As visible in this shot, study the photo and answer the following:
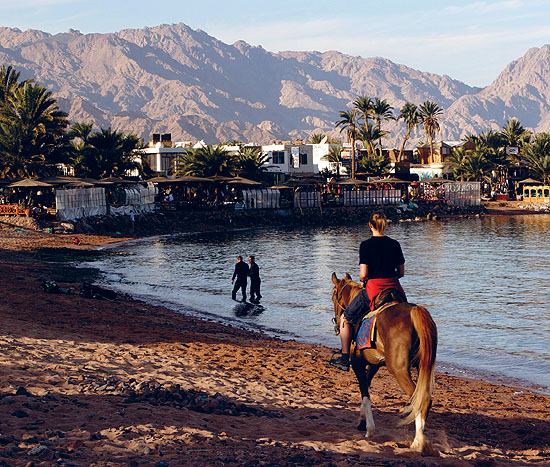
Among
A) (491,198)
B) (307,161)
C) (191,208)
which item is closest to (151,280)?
(191,208)

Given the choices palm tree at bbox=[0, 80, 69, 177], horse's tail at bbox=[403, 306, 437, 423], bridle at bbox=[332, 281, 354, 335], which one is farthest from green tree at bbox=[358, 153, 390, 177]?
horse's tail at bbox=[403, 306, 437, 423]

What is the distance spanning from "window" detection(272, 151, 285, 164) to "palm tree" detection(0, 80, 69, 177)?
1715 inches

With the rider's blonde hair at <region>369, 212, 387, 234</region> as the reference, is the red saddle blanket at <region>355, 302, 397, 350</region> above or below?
below

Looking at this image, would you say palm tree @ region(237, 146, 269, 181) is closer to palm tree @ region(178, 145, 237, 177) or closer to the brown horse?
palm tree @ region(178, 145, 237, 177)

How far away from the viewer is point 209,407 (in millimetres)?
9984

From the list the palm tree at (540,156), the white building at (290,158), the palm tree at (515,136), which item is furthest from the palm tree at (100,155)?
the palm tree at (515,136)

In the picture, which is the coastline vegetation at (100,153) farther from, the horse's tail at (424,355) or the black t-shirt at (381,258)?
the horse's tail at (424,355)

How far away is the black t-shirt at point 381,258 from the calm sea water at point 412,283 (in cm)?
725

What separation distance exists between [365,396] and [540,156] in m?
102

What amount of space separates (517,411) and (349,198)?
76.4 meters

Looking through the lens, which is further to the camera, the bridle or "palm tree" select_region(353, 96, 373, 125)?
"palm tree" select_region(353, 96, 373, 125)

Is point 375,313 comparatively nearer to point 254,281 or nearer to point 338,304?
point 338,304

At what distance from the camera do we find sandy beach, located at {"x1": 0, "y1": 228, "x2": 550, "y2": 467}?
797cm

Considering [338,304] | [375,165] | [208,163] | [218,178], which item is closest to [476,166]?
[375,165]
